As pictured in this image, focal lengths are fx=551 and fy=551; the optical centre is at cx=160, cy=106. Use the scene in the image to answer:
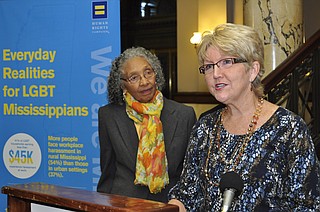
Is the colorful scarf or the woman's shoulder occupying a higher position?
the woman's shoulder

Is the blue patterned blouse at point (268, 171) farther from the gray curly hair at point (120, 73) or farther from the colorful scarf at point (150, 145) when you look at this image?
the gray curly hair at point (120, 73)

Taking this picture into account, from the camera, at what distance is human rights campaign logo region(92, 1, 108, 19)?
11.8ft

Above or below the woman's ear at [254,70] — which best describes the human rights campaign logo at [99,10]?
above

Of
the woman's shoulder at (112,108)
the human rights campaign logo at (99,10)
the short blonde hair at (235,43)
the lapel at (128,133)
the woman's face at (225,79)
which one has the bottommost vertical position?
the lapel at (128,133)

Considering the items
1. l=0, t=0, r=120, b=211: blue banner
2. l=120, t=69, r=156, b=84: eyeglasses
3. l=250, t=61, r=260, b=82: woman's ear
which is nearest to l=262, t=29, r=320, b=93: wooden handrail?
l=0, t=0, r=120, b=211: blue banner

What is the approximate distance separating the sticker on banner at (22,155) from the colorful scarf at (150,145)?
1.14 metres

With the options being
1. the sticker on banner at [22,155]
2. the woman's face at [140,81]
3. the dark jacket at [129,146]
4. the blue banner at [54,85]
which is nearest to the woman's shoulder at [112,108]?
the dark jacket at [129,146]

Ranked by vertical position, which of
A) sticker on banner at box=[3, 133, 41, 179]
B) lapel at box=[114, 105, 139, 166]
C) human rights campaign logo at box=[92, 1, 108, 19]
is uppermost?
human rights campaign logo at box=[92, 1, 108, 19]

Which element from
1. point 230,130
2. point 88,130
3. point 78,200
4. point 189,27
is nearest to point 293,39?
point 88,130

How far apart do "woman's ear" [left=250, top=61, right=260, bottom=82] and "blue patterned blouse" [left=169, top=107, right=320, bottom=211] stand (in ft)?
0.49

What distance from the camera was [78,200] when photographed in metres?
1.32

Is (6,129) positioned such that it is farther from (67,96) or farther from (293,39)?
(293,39)

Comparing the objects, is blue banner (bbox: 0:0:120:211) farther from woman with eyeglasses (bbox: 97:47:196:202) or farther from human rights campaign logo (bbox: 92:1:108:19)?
woman with eyeglasses (bbox: 97:47:196:202)

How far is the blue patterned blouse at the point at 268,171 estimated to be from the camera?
1.88 m
